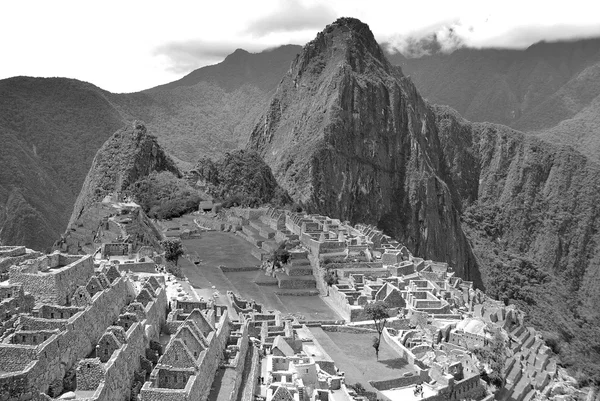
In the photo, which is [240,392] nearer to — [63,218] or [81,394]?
[81,394]

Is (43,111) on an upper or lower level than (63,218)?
upper

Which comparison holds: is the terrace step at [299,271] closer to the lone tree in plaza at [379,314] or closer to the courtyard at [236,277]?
the courtyard at [236,277]

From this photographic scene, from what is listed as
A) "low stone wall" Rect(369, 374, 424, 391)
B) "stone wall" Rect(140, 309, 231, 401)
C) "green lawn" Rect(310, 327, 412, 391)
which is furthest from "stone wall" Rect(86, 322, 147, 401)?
Answer: "low stone wall" Rect(369, 374, 424, 391)

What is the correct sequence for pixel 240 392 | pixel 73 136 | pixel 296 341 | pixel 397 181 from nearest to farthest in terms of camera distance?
pixel 240 392 → pixel 296 341 → pixel 73 136 → pixel 397 181

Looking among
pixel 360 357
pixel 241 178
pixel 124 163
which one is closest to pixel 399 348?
pixel 360 357

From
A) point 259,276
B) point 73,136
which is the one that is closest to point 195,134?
point 73,136

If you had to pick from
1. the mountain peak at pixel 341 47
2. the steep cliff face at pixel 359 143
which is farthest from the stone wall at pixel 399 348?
the mountain peak at pixel 341 47
